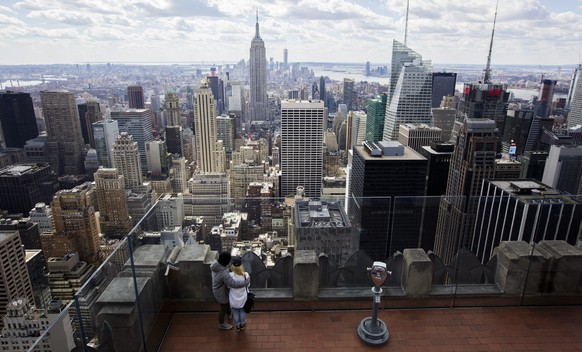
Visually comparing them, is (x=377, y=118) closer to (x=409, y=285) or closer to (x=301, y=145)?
(x=301, y=145)

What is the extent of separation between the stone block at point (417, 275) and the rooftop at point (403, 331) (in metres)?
0.24

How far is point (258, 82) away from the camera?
404 feet

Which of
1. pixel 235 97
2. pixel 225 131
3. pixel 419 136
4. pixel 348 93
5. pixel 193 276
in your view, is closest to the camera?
pixel 193 276

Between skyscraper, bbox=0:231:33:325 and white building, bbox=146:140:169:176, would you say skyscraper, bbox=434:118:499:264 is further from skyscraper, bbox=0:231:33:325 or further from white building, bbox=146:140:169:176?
white building, bbox=146:140:169:176

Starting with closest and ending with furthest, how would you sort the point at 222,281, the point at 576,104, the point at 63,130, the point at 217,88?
the point at 222,281 → the point at 63,130 → the point at 576,104 → the point at 217,88

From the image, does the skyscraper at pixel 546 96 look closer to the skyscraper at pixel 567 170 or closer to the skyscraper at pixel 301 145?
the skyscraper at pixel 567 170

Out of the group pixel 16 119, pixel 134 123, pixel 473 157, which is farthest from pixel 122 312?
pixel 16 119

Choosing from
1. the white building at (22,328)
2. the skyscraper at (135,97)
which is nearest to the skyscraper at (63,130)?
the skyscraper at (135,97)

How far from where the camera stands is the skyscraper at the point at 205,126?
2525 inches

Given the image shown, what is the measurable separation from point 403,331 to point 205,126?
63757 mm

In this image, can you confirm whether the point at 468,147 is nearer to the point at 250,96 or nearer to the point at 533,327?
the point at 533,327

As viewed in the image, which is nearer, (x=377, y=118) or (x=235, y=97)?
(x=377, y=118)

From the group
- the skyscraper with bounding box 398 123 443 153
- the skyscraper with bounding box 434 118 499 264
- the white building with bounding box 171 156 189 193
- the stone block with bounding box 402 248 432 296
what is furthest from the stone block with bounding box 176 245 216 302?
the white building with bounding box 171 156 189 193

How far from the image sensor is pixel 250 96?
124 metres
